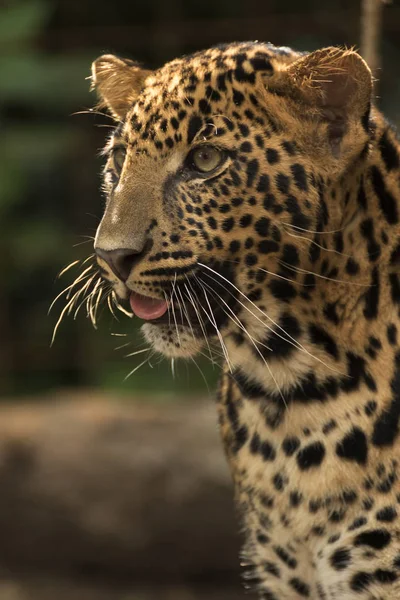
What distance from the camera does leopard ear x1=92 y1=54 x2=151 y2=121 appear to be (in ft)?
15.3

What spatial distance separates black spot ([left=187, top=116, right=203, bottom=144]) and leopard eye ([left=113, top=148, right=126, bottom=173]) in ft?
1.17

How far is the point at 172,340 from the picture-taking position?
4324 mm

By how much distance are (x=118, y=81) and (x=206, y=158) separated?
774 mm

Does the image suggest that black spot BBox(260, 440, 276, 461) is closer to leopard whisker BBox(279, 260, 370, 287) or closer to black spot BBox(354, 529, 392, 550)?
black spot BBox(354, 529, 392, 550)

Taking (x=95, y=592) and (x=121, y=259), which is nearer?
(x=121, y=259)

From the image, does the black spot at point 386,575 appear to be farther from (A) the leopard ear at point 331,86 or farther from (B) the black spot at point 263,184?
(A) the leopard ear at point 331,86

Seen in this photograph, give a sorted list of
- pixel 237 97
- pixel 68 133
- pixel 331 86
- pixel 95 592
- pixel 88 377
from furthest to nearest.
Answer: pixel 88 377 < pixel 68 133 < pixel 95 592 < pixel 237 97 < pixel 331 86

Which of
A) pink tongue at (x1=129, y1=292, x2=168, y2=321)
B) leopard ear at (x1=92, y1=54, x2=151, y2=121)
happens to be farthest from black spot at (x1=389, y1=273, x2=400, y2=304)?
leopard ear at (x1=92, y1=54, x2=151, y2=121)

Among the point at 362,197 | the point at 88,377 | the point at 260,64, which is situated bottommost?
the point at 88,377

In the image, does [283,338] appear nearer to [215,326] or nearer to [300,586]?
[215,326]

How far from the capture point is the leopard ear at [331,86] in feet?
13.0

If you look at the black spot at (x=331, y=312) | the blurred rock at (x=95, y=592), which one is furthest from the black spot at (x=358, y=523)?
the blurred rock at (x=95, y=592)

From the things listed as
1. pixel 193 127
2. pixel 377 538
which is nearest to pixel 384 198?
pixel 193 127

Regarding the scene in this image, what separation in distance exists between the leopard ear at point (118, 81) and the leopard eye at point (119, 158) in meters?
0.25
